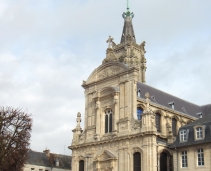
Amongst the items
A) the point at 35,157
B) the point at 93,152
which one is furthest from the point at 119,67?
the point at 35,157

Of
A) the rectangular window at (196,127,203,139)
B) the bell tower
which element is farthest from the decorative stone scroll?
the bell tower

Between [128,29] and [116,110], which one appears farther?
[128,29]

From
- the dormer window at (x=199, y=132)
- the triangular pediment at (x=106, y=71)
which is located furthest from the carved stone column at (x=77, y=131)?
the dormer window at (x=199, y=132)

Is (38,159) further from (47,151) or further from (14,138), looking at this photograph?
(14,138)

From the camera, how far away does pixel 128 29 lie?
79438 mm

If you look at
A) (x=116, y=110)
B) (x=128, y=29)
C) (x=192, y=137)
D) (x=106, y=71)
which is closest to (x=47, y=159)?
(x=106, y=71)

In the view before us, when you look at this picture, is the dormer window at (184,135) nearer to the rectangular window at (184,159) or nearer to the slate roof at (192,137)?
the slate roof at (192,137)

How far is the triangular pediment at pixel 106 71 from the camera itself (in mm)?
47650

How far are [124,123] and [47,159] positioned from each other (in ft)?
73.4

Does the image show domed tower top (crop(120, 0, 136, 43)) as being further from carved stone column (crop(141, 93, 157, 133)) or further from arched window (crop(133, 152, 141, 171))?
arched window (crop(133, 152, 141, 171))

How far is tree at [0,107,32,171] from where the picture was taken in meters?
32.4

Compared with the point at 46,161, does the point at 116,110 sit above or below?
above

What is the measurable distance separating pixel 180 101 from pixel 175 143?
53.9ft

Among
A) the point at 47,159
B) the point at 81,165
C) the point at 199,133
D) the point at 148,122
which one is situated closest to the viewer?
the point at 199,133
